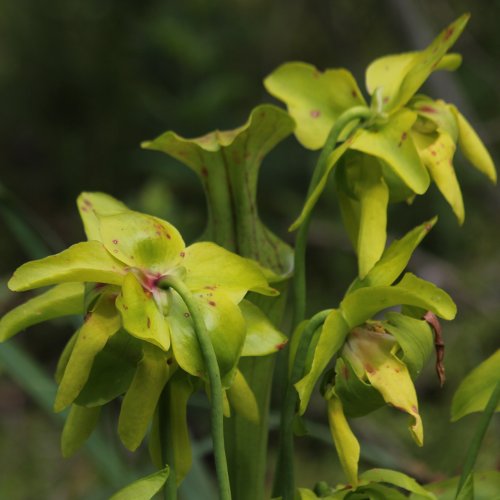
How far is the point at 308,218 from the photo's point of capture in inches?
25.2

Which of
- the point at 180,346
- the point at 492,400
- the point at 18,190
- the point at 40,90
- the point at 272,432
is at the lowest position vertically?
the point at 272,432

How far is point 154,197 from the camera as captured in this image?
5.73ft

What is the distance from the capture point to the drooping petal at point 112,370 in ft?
1.78

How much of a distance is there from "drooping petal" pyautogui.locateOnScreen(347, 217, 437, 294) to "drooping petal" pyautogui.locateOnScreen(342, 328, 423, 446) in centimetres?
3

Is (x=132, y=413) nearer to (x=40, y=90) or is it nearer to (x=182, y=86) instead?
(x=182, y=86)

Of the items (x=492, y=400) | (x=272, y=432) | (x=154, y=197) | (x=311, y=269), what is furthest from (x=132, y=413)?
(x=311, y=269)

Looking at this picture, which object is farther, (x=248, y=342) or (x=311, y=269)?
(x=311, y=269)

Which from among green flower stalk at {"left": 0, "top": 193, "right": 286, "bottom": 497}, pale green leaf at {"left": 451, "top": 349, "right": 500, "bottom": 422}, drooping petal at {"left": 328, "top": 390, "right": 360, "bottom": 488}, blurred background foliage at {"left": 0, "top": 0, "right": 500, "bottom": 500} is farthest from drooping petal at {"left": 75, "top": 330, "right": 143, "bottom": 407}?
blurred background foliage at {"left": 0, "top": 0, "right": 500, "bottom": 500}

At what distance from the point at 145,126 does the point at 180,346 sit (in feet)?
6.08

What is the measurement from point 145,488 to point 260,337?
115 mm

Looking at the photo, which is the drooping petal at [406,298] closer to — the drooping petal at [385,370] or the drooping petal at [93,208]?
the drooping petal at [385,370]

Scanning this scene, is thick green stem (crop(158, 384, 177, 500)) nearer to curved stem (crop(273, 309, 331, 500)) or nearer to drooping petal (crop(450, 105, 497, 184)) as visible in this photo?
curved stem (crop(273, 309, 331, 500))

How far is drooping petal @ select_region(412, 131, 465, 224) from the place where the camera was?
0.64 metres

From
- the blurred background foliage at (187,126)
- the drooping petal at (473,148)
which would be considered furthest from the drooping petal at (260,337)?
the blurred background foliage at (187,126)
